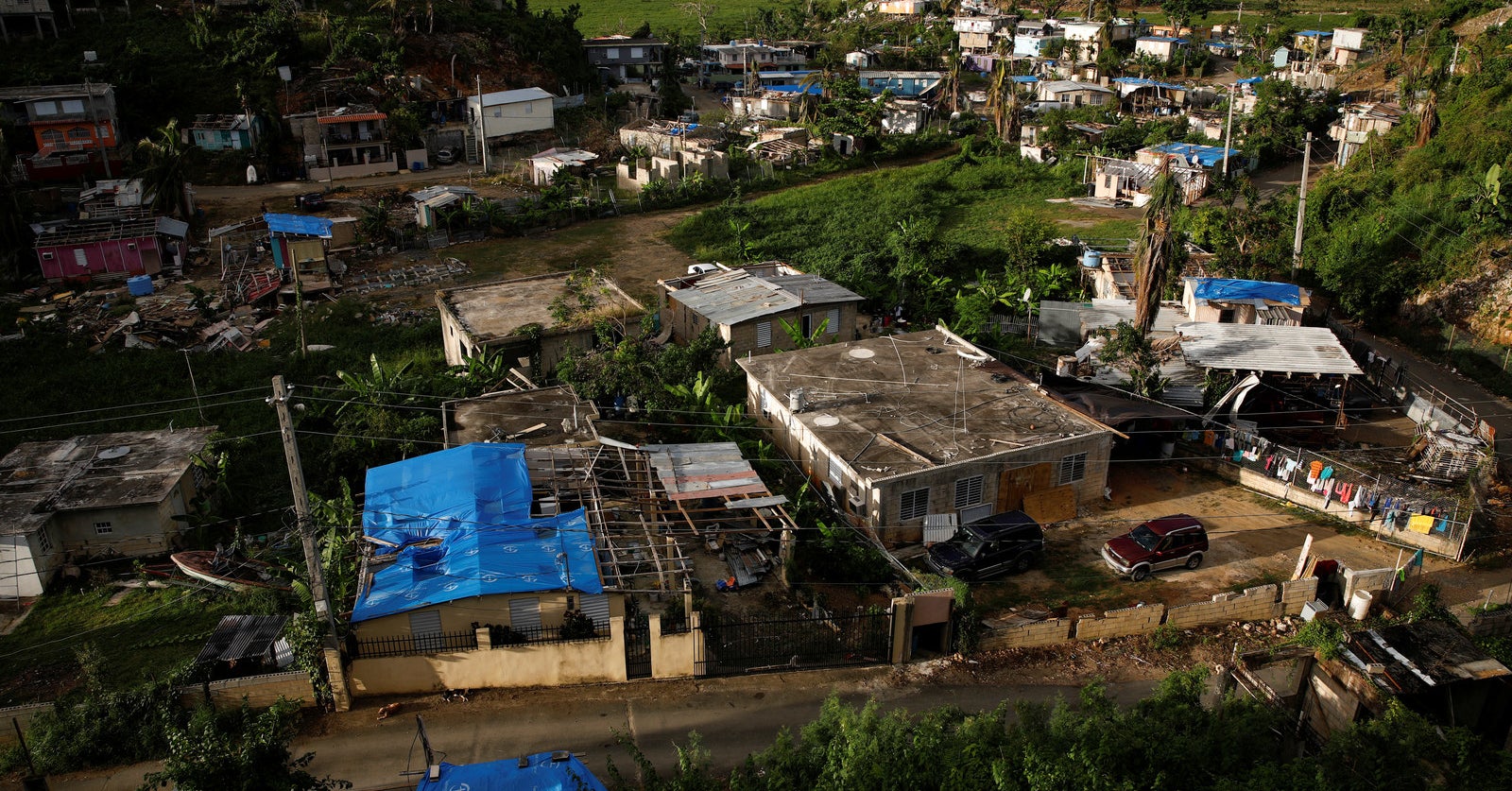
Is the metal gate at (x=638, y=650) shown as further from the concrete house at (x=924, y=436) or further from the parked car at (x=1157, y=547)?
the parked car at (x=1157, y=547)

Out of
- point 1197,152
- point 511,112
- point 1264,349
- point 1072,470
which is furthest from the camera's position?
point 511,112

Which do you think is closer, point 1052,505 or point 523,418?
point 1052,505

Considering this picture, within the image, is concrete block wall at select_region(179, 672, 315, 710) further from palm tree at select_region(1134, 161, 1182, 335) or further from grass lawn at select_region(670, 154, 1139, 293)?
grass lawn at select_region(670, 154, 1139, 293)

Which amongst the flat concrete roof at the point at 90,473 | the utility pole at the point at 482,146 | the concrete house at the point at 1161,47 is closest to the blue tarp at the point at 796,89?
the utility pole at the point at 482,146

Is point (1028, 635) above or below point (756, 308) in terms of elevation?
below

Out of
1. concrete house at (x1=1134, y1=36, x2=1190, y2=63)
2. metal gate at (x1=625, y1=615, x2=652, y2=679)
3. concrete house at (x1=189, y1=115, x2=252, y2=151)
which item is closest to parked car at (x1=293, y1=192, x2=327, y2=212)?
concrete house at (x1=189, y1=115, x2=252, y2=151)

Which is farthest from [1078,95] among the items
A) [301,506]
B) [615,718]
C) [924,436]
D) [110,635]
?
[110,635]

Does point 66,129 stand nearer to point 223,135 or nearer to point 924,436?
point 223,135
